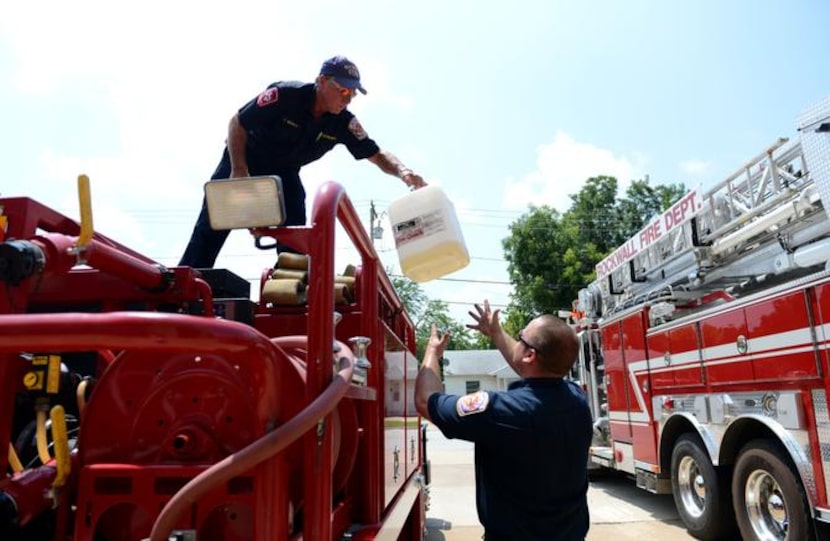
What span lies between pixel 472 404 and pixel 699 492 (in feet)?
18.8

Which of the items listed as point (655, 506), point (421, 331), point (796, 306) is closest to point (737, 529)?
point (655, 506)

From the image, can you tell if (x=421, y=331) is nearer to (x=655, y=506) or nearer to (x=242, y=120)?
(x=655, y=506)

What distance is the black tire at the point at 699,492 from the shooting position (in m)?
6.41

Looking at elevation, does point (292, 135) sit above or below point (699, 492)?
above

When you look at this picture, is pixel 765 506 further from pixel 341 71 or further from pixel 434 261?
pixel 341 71

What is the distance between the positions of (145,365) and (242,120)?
5.83 feet

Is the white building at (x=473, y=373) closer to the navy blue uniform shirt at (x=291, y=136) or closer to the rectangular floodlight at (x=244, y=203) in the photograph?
the navy blue uniform shirt at (x=291, y=136)

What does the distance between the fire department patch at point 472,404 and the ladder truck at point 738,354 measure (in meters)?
3.80

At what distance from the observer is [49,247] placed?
5.26 ft

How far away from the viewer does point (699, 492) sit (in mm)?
6926

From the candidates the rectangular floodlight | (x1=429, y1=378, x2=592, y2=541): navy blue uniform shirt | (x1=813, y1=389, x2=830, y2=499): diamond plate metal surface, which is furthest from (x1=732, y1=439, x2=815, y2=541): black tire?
the rectangular floodlight

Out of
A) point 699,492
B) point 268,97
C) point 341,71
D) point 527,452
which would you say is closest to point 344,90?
point 341,71

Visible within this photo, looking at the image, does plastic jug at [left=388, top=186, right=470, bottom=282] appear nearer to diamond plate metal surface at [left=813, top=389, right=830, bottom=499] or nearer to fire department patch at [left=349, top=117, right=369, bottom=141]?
fire department patch at [left=349, top=117, right=369, bottom=141]

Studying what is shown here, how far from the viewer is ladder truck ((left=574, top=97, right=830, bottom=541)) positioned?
516cm
